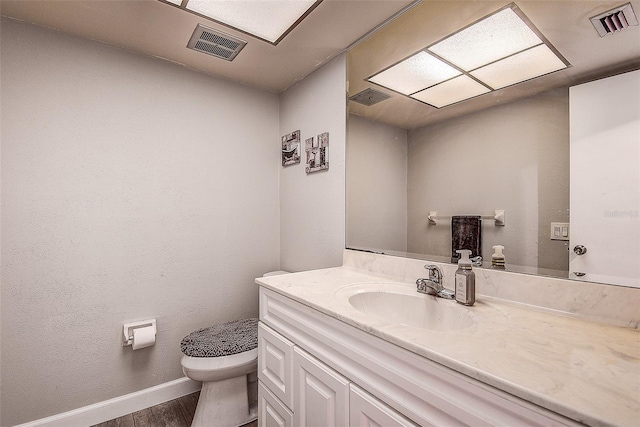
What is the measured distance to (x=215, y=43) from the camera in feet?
5.39

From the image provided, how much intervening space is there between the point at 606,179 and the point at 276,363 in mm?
1289

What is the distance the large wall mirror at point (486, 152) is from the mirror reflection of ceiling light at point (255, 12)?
1.28 feet

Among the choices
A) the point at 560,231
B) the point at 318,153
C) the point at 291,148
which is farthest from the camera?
the point at 291,148

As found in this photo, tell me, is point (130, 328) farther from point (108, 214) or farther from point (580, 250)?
point (580, 250)

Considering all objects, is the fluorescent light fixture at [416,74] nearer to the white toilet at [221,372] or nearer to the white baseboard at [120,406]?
the white toilet at [221,372]

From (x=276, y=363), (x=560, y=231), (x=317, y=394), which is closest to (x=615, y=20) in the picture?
(x=560, y=231)

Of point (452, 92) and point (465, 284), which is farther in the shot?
point (452, 92)

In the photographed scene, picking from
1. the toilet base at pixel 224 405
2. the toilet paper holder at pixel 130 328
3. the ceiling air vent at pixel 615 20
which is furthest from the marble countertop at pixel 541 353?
the toilet paper holder at pixel 130 328

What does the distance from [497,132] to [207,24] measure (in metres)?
1.48

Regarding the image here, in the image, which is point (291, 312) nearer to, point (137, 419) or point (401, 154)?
point (401, 154)

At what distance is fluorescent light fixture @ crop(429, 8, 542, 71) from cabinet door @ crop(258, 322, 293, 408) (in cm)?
134

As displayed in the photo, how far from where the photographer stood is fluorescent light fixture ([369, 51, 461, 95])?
1.26 metres

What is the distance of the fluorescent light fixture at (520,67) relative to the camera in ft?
3.07

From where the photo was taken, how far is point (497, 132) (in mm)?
1062
